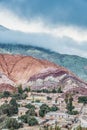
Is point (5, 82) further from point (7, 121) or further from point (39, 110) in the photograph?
point (7, 121)

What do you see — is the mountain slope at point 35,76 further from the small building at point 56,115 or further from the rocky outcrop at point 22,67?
the small building at point 56,115

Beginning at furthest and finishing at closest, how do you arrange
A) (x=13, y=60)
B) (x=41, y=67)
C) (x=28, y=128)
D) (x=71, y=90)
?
(x=13, y=60), (x=41, y=67), (x=71, y=90), (x=28, y=128)

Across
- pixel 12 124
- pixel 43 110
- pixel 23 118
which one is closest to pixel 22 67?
pixel 43 110

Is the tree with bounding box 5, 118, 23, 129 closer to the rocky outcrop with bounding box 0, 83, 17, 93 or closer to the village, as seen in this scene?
the village

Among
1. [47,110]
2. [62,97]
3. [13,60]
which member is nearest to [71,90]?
[62,97]

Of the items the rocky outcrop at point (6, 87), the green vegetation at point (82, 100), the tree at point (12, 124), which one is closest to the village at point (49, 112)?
the green vegetation at point (82, 100)

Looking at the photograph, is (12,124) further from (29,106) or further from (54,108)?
(54,108)

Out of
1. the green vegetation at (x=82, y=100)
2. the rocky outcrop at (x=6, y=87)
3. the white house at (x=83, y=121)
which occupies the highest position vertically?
the green vegetation at (x=82, y=100)

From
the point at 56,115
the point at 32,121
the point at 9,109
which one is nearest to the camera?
the point at 32,121
